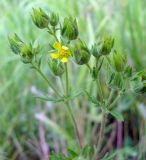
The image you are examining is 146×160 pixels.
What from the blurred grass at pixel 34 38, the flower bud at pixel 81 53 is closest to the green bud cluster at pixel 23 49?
the flower bud at pixel 81 53

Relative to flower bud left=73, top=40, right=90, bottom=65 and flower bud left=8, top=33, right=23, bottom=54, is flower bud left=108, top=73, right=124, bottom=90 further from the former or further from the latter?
flower bud left=8, top=33, right=23, bottom=54

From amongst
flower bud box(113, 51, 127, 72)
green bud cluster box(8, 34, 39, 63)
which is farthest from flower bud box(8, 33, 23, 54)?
flower bud box(113, 51, 127, 72)

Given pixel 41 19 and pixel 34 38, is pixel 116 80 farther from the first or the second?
pixel 34 38

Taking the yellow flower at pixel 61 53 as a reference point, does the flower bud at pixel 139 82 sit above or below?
below

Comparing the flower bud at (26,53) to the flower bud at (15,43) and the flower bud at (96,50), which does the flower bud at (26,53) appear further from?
the flower bud at (96,50)

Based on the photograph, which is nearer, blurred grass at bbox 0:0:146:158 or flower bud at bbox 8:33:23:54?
flower bud at bbox 8:33:23:54

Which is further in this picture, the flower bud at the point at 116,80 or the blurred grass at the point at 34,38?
the blurred grass at the point at 34,38
